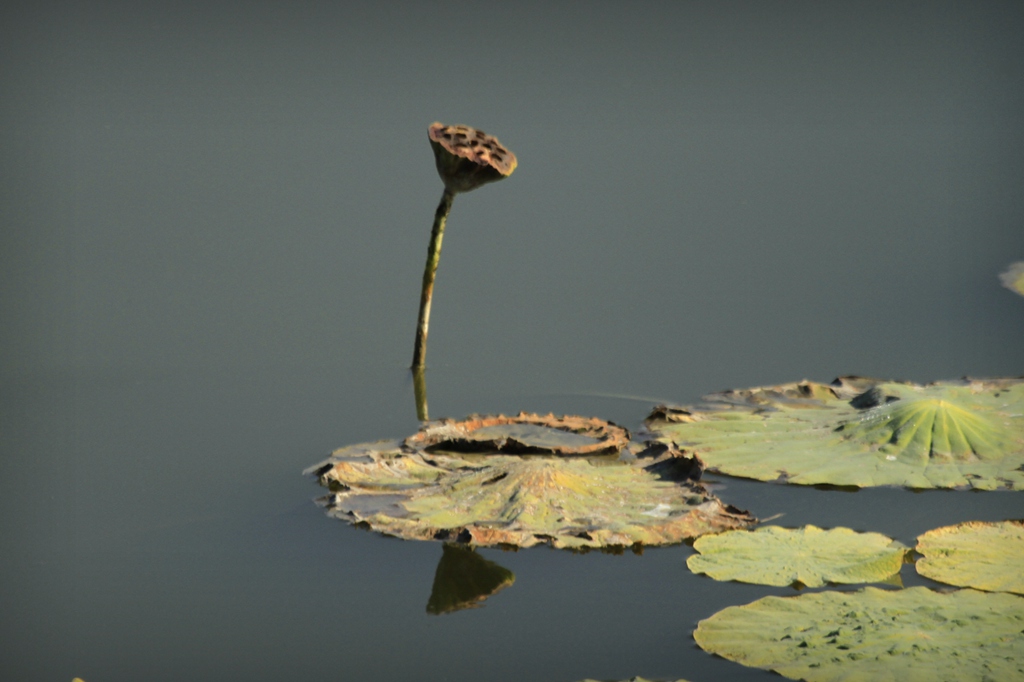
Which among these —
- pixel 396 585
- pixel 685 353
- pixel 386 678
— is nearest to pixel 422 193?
pixel 685 353

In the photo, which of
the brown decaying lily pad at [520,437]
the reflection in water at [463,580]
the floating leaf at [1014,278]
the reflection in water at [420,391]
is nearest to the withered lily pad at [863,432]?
the brown decaying lily pad at [520,437]

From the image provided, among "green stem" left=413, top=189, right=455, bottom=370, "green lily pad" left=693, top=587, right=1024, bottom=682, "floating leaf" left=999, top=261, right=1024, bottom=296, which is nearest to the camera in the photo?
"green lily pad" left=693, top=587, right=1024, bottom=682

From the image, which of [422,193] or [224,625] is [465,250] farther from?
[224,625]

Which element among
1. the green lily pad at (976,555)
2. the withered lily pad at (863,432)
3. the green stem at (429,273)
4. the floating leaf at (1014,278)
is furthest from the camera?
the floating leaf at (1014,278)

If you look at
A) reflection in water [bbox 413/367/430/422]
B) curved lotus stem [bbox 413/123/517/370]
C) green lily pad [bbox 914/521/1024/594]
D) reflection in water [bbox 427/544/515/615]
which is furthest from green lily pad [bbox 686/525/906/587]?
curved lotus stem [bbox 413/123/517/370]

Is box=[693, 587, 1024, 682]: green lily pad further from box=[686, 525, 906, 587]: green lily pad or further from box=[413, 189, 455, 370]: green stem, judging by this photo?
box=[413, 189, 455, 370]: green stem

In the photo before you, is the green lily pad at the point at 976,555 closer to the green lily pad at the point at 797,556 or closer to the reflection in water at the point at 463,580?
the green lily pad at the point at 797,556

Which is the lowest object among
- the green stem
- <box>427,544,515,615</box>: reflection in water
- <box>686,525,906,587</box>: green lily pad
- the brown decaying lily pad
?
<box>427,544,515,615</box>: reflection in water
